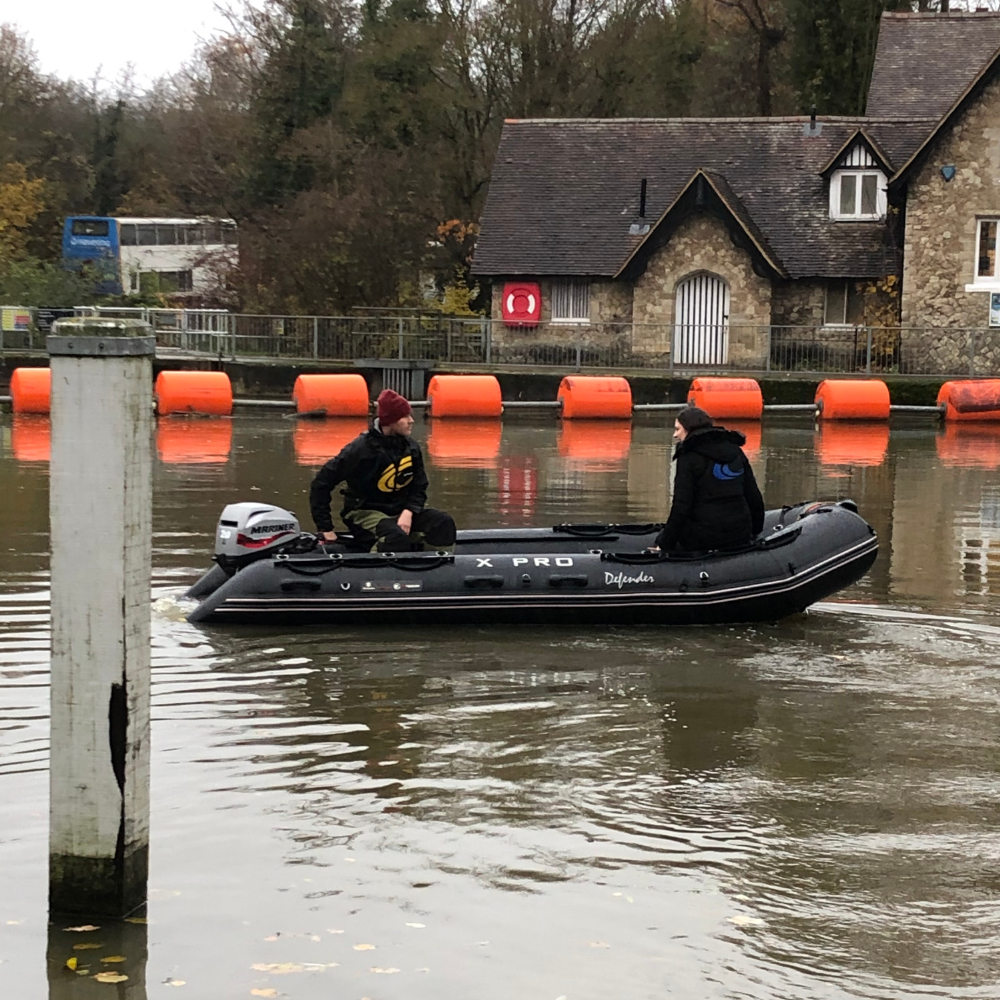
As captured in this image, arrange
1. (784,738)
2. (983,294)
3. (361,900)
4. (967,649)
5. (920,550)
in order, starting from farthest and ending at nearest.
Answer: (983,294)
(920,550)
(967,649)
(784,738)
(361,900)

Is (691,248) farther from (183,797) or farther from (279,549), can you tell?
(183,797)

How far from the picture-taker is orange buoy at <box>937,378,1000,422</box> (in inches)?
1249

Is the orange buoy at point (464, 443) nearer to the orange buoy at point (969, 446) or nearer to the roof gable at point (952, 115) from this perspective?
the orange buoy at point (969, 446)

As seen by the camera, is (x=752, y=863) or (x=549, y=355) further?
(x=549, y=355)

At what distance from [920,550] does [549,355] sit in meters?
24.7

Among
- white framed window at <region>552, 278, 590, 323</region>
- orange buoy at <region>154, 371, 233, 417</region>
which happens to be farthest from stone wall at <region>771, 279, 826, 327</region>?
orange buoy at <region>154, 371, 233, 417</region>

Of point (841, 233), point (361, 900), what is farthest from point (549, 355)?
point (361, 900)

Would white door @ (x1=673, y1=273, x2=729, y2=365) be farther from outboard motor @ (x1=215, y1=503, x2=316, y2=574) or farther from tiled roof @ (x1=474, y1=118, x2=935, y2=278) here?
outboard motor @ (x1=215, y1=503, x2=316, y2=574)

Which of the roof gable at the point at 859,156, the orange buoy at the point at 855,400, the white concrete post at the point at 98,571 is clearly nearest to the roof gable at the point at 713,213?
the roof gable at the point at 859,156

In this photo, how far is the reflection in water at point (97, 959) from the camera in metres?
6.14

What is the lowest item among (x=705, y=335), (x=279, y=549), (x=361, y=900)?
(x=361, y=900)

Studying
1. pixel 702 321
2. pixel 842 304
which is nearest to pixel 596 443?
pixel 702 321

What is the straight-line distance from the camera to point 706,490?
1205 centimetres

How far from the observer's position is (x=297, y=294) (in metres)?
41.2
